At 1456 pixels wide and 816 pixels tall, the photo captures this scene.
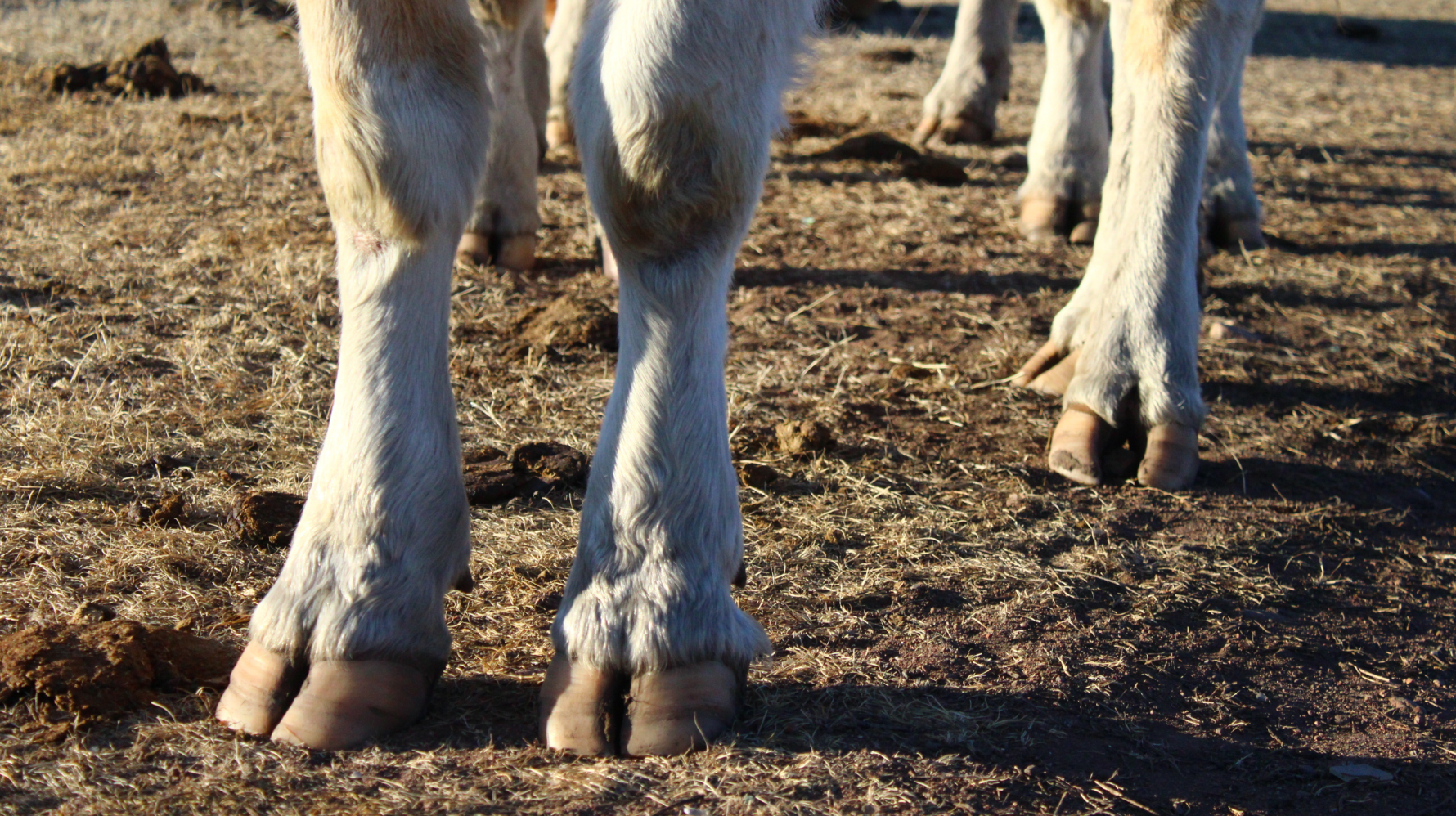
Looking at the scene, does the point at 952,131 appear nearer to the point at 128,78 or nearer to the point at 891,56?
the point at 891,56

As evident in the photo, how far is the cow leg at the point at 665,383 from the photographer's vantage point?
1.85 metres

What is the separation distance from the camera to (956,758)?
187cm

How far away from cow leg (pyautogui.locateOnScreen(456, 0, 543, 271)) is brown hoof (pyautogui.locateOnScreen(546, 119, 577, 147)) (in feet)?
4.99

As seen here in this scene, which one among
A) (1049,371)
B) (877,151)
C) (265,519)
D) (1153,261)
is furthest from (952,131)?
(265,519)

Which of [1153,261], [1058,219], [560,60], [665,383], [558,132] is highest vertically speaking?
[560,60]

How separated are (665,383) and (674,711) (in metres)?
0.49

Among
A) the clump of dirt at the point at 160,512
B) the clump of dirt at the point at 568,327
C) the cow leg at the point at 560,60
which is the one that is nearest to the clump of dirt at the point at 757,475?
the clump of dirt at the point at 568,327

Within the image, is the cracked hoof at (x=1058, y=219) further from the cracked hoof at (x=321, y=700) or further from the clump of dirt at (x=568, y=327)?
the cracked hoof at (x=321, y=700)

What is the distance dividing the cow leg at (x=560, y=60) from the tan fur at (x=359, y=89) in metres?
2.78

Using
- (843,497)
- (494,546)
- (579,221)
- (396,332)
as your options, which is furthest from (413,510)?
(579,221)

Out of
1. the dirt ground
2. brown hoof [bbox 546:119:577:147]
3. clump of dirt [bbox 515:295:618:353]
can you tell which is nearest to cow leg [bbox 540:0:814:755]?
the dirt ground

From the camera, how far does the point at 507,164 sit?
13.5ft

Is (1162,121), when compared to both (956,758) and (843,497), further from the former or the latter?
(956,758)

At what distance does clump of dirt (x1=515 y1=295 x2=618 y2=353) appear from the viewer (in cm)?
360
